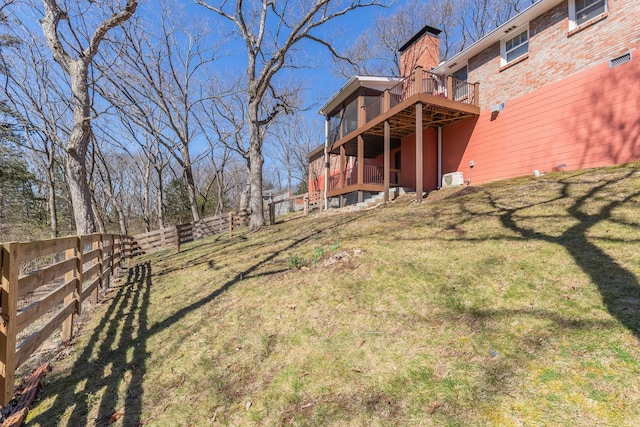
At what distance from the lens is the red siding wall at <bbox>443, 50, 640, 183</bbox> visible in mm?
7629

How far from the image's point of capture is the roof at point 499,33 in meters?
9.27

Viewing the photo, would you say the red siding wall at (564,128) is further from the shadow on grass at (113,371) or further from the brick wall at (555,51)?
the shadow on grass at (113,371)

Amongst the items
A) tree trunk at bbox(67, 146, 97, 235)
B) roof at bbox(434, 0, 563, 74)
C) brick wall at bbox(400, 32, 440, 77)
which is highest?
brick wall at bbox(400, 32, 440, 77)

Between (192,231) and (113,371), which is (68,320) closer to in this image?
(113,371)

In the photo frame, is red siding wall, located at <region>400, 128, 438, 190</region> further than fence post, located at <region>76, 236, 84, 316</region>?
Yes

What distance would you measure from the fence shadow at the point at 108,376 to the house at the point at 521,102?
8.58 meters

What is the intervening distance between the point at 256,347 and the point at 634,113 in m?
10.3

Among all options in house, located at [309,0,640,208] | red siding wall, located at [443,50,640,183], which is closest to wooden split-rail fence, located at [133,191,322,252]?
house, located at [309,0,640,208]

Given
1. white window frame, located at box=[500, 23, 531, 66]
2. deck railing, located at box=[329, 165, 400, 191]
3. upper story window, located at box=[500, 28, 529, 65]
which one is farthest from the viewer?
deck railing, located at box=[329, 165, 400, 191]

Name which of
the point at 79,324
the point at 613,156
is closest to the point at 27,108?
the point at 79,324

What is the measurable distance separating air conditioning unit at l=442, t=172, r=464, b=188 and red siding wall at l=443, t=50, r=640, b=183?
36cm

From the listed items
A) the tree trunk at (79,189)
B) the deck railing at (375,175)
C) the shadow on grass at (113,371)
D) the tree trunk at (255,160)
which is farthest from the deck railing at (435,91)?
the shadow on grass at (113,371)

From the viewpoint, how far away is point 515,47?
10.4 m

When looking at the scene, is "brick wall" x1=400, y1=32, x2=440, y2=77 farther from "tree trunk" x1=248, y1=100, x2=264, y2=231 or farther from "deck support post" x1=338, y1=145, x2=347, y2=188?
"tree trunk" x1=248, y1=100, x2=264, y2=231
